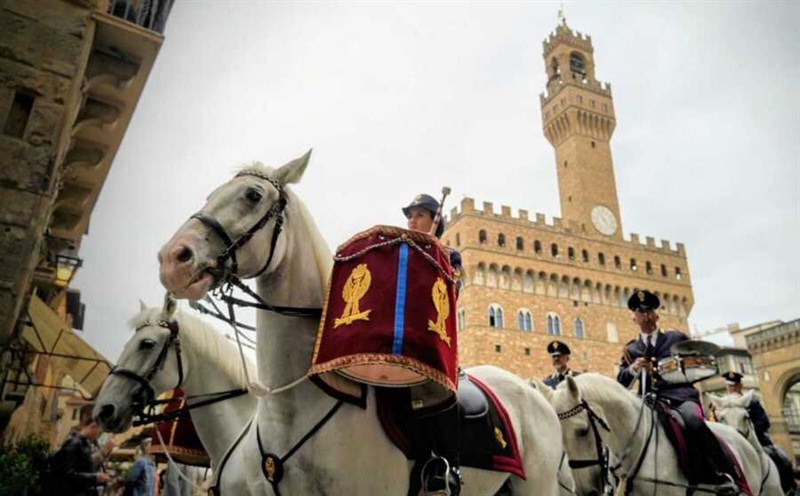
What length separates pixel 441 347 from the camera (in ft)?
8.66

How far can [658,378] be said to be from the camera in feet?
19.0

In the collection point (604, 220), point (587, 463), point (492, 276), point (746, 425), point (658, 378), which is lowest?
point (587, 463)

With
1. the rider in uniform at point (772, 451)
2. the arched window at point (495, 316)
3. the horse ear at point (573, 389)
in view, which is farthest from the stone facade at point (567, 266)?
the horse ear at point (573, 389)

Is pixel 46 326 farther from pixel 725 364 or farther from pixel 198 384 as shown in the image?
pixel 725 364

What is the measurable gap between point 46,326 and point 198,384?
22.0 ft

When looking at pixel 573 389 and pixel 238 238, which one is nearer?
pixel 238 238

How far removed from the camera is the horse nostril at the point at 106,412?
4094 millimetres

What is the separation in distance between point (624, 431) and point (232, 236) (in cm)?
432

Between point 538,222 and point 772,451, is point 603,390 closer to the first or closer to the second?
point 772,451

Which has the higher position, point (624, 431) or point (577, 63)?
point (577, 63)

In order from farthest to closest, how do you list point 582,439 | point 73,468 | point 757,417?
point 757,417 → point 73,468 → point 582,439

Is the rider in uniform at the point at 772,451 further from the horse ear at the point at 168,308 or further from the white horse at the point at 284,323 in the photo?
the horse ear at the point at 168,308

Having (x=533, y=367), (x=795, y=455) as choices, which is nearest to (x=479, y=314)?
(x=533, y=367)

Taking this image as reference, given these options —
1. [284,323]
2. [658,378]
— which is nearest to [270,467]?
[284,323]
